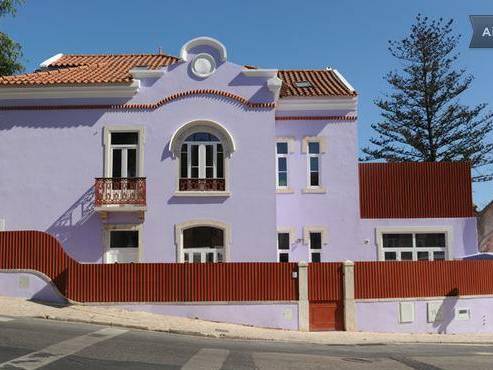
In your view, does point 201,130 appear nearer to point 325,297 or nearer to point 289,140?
point 289,140

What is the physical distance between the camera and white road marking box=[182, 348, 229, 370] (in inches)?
473

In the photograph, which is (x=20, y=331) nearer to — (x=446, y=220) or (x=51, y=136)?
(x=51, y=136)

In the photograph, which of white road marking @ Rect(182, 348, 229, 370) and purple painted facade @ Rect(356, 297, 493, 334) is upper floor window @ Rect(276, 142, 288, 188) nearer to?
purple painted facade @ Rect(356, 297, 493, 334)

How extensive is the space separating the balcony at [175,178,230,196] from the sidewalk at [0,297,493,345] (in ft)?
17.7

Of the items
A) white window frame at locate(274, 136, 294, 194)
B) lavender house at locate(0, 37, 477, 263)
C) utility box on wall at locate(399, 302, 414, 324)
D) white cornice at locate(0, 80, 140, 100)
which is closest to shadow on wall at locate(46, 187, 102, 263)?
lavender house at locate(0, 37, 477, 263)

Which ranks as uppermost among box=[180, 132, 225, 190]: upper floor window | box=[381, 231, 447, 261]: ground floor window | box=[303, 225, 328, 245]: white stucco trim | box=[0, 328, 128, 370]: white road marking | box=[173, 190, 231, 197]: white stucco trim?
box=[180, 132, 225, 190]: upper floor window

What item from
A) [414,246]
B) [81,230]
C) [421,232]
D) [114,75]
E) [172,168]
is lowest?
[414,246]

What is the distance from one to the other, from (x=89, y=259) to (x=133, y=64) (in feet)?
31.7

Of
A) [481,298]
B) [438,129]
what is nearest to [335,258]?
[481,298]

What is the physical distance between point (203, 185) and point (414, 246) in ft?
30.5

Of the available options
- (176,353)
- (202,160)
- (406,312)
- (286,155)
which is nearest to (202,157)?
(202,160)

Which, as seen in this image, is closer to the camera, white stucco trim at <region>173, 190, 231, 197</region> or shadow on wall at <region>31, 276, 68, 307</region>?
shadow on wall at <region>31, 276, 68, 307</region>

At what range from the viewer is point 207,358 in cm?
1311

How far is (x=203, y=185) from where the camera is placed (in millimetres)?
24047
